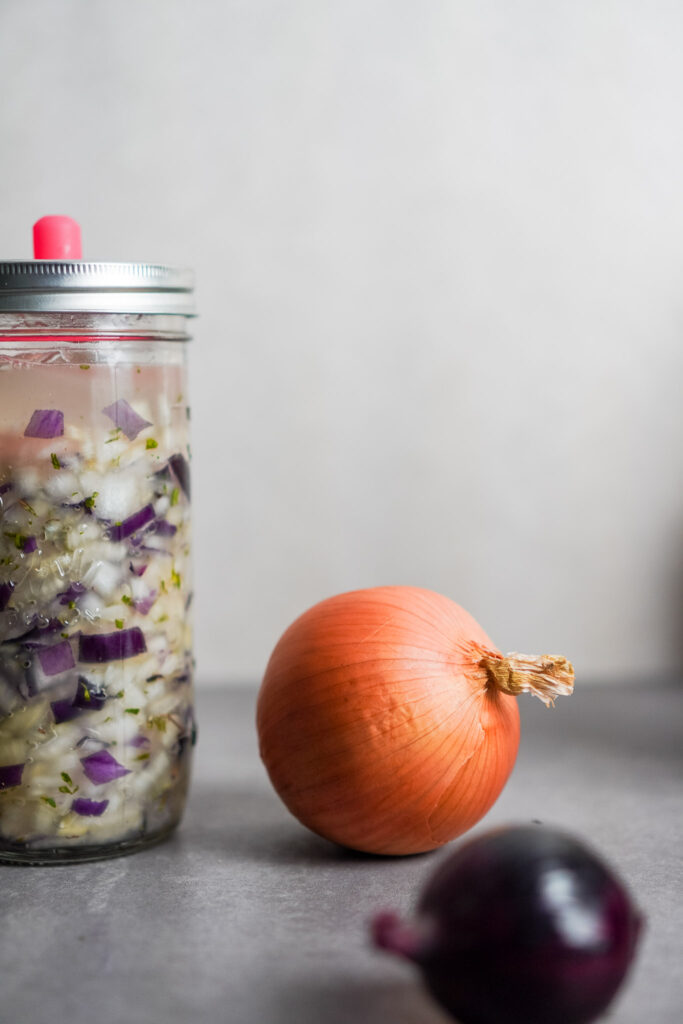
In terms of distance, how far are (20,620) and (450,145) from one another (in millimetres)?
757

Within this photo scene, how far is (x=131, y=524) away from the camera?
812 millimetres

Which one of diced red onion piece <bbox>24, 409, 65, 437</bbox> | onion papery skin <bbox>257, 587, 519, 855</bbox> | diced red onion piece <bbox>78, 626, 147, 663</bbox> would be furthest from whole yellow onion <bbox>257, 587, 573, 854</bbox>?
diced red onion piece <bbox>24, 409, 65, 437</bbox>

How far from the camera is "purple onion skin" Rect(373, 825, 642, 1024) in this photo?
21.7 inches

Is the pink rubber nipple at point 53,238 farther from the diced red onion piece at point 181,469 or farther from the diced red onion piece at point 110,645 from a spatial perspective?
the diced red onion piece at point 110,645

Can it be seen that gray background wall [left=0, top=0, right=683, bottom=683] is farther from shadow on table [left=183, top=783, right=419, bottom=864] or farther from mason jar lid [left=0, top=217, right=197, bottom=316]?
mason jar lid [left=0, top=217, right=197, bottom=316]

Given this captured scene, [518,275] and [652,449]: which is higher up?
[518,275]

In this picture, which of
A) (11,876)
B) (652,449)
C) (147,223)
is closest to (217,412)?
(147,223)

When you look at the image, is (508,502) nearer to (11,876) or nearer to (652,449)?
(652,449)

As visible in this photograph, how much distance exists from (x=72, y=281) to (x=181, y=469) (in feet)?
0.54

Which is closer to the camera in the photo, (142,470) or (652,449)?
(142,470)

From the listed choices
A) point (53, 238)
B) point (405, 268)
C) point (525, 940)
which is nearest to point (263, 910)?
point (525, 940)

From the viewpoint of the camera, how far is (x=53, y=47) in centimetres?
125

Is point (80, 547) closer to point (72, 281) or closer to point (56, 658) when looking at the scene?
point (56, 658)

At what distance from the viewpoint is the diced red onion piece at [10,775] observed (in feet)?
2.64
